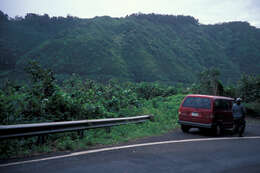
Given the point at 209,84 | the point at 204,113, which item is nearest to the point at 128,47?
the point at 209,84

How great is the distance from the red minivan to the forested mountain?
67191 mm

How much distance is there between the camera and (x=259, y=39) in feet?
371

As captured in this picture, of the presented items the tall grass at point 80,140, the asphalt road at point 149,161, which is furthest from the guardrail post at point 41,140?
the asphalt road at point 149,161

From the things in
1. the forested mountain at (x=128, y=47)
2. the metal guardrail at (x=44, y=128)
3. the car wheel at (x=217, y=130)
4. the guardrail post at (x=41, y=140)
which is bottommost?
the car wheel at (x=217, y=130)

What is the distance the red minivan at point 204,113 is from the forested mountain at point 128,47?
67.2 m

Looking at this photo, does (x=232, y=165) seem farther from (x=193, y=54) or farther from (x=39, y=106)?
(x=193, y=54)

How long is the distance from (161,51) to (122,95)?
88.8m

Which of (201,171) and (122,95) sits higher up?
(122,95)

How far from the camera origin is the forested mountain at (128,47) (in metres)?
86.6

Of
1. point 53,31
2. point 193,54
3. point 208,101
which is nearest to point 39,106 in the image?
point 208,101

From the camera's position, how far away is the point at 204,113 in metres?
11.2

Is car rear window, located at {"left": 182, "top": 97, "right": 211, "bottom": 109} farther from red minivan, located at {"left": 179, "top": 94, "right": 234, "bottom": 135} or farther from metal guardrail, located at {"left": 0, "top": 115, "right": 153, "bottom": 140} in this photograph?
metal guardrail, located at {"left": 0, "top": 115, "right": 153, "bottom": 140}

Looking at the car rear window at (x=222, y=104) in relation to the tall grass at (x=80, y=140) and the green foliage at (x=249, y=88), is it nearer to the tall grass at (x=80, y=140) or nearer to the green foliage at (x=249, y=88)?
the tall grass at (x=80, y=140)

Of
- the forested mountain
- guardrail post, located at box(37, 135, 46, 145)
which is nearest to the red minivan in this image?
guardrail post, located at box(37, 135, 46, 145)
